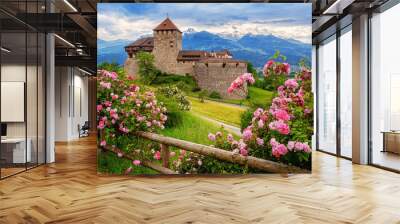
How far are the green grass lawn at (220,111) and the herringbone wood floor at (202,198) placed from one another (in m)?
0.93

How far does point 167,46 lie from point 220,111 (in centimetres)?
135

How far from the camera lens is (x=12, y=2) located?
259 inches

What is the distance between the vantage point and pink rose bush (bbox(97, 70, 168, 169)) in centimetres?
669

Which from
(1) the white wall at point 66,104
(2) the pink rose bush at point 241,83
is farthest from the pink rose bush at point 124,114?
(1) the white wall at point 66,104

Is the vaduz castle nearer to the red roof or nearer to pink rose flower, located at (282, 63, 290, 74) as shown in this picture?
the red roof

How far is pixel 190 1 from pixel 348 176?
383cm

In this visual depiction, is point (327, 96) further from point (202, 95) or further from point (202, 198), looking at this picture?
point (202, 198)

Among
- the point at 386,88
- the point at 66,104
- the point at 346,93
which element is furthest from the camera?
the point at 66,104

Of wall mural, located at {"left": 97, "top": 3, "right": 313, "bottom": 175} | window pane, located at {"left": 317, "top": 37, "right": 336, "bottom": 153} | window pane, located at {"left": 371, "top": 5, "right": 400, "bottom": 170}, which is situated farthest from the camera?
window pane, located at {"left": 317, "top": 37, "right": 336, "bottom": 153}

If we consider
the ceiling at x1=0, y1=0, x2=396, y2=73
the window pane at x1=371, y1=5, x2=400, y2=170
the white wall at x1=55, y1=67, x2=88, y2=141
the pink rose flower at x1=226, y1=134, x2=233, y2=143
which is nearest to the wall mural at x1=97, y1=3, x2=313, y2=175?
the pink rose flower at x1=226, y1=134, x2=233, y2=143

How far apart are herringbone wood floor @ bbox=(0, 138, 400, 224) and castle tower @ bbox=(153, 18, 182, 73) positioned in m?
1.83

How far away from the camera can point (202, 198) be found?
506 cm

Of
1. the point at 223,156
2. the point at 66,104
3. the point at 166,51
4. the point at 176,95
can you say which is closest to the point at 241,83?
the point at 176,95

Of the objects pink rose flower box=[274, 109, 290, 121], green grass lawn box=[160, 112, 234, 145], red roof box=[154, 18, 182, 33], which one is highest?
red roof box=[154, 18, 182, 33]
